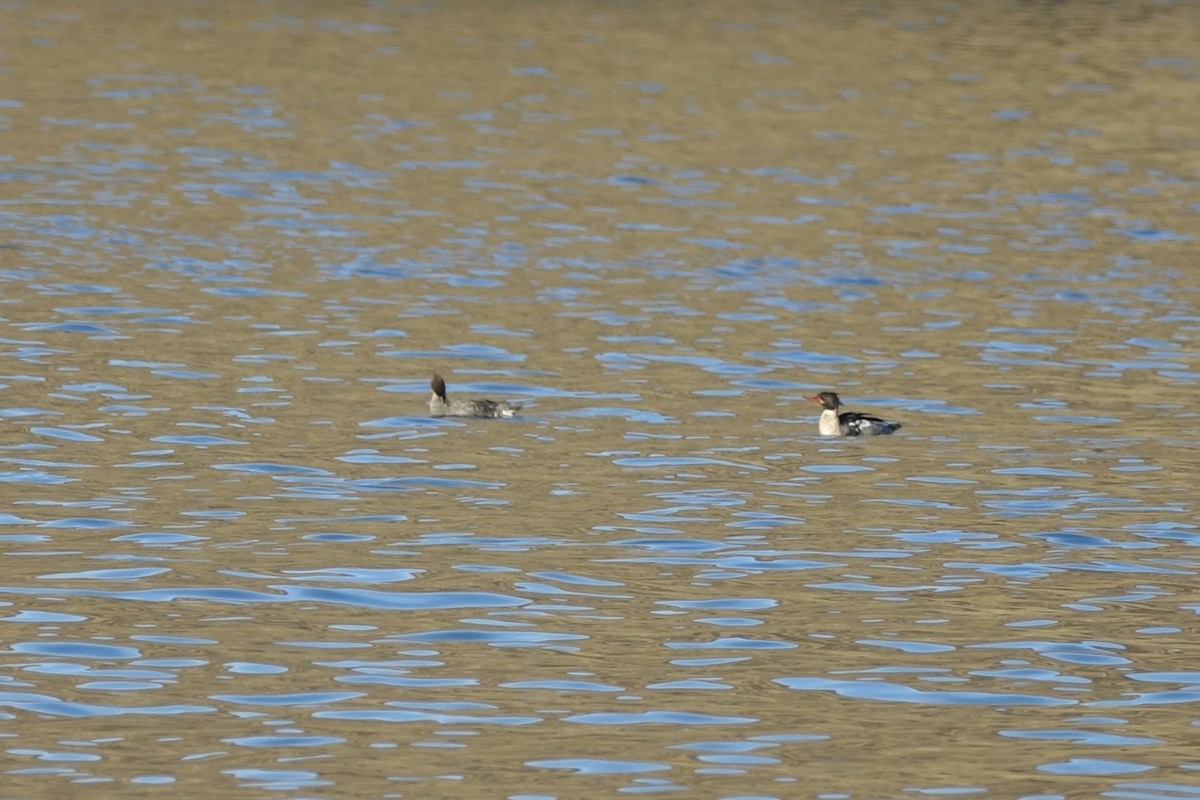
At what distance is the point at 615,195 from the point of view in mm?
30719

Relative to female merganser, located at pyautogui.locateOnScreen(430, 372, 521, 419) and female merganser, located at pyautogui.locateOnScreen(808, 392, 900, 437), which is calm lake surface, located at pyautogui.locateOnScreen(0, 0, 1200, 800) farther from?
female merganser, located at pyautogui.locateOnScreen(808, 392, 900, 437)

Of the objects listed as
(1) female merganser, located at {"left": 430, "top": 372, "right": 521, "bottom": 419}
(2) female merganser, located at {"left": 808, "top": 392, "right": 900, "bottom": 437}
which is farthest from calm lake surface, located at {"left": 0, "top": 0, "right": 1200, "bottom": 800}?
(2) female merganser, located at {"left": 808, "top": 392, "right": 900, "bottom": 437}

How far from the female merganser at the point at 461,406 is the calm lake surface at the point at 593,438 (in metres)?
0.16

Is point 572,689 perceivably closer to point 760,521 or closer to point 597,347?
point 760,521

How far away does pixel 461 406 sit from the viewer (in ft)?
61.7

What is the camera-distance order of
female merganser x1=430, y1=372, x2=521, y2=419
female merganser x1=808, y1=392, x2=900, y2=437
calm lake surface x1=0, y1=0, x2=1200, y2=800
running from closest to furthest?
calm lake surface x1=0, y1=0, x2=1200, y2=800 < female merganser x1=808, y1=392, x2=900, y2=437 < female merganser x1=430, y1=372, x2=521, y2=419

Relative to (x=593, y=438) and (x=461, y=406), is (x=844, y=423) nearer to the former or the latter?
(x=593, y=438)

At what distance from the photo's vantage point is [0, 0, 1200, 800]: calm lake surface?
10875 mm

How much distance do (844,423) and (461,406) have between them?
323cm

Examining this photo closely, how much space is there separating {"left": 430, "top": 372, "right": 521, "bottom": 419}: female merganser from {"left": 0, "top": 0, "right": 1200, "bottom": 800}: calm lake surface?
16 centimetres

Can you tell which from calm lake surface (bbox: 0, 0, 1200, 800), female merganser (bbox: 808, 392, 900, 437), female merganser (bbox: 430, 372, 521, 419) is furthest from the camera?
female merganser (bbox: 430, 372, 521, 419)

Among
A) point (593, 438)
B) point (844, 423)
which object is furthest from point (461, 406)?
point (844, 423)

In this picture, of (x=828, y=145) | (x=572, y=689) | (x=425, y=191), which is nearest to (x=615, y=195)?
(x=425, y=191)

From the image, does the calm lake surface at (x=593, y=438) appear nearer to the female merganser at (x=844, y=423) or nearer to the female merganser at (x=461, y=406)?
the female merganser at (x=461, y=406)
